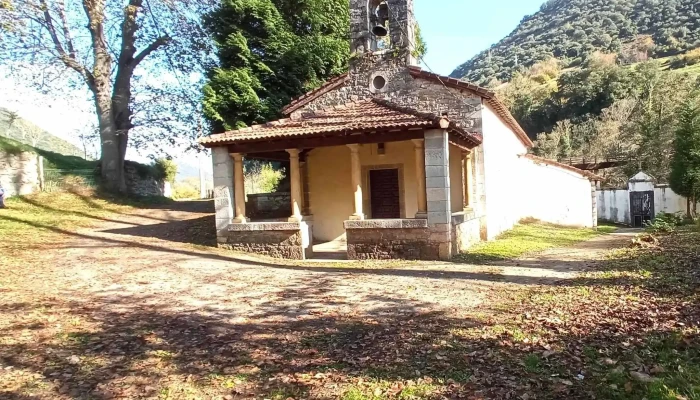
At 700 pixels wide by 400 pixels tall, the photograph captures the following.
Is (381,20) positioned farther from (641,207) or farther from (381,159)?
(641,207)

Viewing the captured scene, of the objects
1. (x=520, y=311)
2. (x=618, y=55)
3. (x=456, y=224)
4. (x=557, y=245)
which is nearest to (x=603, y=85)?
(x=618, y=55)

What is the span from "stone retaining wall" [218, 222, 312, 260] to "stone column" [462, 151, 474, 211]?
4.75 metres

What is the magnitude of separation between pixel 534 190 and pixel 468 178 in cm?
766

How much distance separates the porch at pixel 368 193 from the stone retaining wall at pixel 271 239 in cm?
2

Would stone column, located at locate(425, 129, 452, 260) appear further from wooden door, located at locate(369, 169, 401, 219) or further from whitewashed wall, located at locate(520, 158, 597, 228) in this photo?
whitewashed wall, located at locate(520, 158, 597, 228)

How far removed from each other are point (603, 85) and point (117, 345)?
4890 cm

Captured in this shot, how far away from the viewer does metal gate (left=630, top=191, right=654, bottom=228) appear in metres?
25.6

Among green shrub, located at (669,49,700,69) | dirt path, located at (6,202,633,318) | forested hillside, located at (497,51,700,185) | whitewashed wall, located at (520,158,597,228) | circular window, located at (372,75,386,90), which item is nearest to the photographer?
dirt path, located at (6,202,633,318)

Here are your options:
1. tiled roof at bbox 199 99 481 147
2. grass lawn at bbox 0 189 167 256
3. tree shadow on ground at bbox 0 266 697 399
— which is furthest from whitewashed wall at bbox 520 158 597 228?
grass lawn at bbox 0 189 167 256

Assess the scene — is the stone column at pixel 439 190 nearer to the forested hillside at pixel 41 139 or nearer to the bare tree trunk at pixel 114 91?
the bare tree trunk at pixel 114 91

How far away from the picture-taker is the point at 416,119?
10047 millimetres

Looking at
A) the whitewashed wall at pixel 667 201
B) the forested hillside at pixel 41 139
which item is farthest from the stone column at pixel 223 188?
the forested hillside at pixel 41 139

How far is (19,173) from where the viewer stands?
1666 centimetres

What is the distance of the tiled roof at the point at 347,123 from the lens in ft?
32.6
